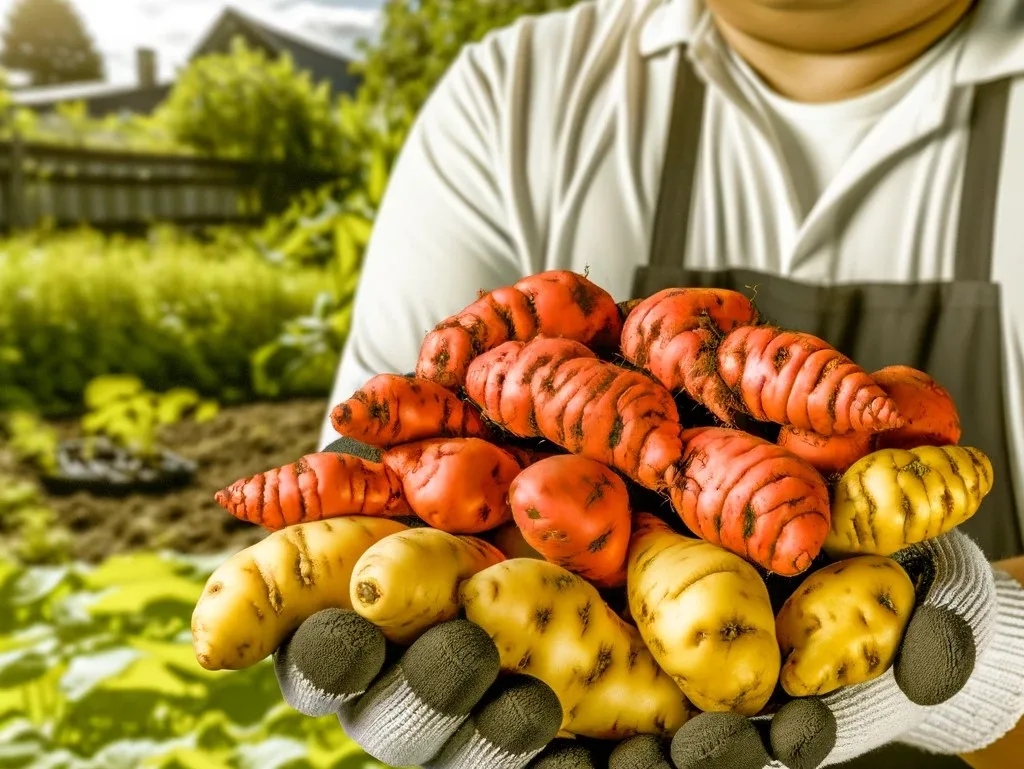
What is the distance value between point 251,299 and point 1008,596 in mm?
2002

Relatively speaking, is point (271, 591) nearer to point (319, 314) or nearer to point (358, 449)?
point (358, 449)

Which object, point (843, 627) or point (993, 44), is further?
point (993, 44)

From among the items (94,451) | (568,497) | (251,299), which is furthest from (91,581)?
(568,497)

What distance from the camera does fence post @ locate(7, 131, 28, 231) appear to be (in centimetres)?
221

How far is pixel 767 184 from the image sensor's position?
114cm

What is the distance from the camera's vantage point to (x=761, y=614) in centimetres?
55

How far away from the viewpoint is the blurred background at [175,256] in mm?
2182

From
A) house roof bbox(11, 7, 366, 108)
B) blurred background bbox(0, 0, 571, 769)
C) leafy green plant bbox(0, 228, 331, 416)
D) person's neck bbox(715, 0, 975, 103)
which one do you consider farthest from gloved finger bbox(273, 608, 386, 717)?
house roof bbox(11, 7, 366, 108)

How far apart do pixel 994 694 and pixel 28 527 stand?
2144mm

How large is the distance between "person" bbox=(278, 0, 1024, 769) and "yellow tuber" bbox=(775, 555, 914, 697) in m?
0.26

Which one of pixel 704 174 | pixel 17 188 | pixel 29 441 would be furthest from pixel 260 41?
pixel 704 174

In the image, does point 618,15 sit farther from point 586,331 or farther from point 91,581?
point 91,581

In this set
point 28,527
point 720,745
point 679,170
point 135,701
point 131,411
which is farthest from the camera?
point 131,411

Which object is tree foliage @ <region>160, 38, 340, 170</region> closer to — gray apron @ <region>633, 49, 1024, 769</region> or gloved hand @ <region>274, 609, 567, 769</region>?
gray apron @ <region>633, 49, 1024, 769</region>
